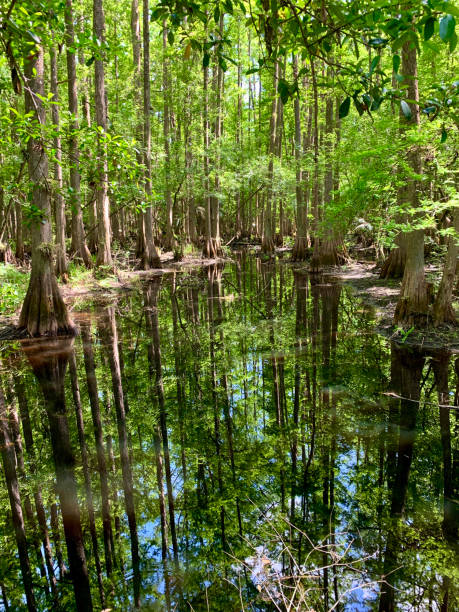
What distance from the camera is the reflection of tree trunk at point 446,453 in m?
3.15

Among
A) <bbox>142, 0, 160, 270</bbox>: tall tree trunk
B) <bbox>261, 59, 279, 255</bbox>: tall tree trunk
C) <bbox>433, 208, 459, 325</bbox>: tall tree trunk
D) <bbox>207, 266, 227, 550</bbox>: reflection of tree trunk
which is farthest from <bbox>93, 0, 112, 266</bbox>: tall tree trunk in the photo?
<bbox>433, 208, 459, 325</bbox>: tall tree trunk

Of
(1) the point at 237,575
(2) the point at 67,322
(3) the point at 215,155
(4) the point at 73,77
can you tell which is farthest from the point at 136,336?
(3) the point at 215,155

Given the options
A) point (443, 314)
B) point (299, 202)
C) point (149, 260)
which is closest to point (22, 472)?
point (443, 314)

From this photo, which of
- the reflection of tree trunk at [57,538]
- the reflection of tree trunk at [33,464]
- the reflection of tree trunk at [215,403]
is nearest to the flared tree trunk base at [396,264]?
the reflection of tree trunk at [215,403]

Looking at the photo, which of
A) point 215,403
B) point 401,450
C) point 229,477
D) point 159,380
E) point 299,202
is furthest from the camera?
point 299,202

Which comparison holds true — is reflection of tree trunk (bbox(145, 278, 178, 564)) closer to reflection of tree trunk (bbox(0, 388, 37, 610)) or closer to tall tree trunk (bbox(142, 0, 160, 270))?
reflection of tree trunk (bbox(0, 388, 37, 610))

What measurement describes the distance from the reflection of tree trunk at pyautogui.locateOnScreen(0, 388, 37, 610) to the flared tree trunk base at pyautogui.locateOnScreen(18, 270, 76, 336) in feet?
9.95

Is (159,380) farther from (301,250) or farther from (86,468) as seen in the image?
(301,250)

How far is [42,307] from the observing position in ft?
26.9

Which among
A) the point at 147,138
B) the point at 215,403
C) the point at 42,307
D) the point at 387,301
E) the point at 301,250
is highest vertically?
the point at 147,138

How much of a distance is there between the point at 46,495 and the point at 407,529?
293cm

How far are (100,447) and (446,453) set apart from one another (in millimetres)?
3447

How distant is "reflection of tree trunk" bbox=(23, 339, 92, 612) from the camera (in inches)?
111

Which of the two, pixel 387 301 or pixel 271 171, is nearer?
pixel 387 301
